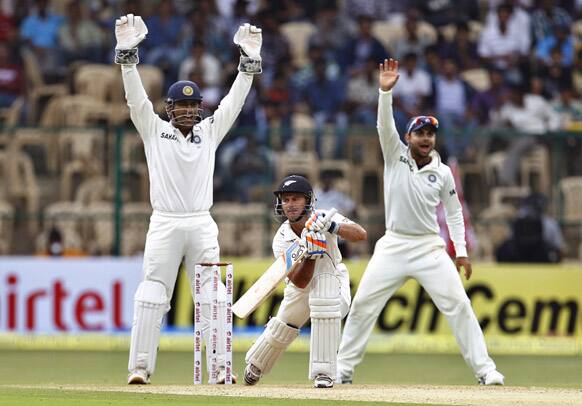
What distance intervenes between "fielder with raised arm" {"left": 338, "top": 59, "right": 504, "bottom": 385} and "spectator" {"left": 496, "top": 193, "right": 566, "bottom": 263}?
16.6 feet

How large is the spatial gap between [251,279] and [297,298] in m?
6.01

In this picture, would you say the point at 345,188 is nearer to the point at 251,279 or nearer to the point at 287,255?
the point at 251,279

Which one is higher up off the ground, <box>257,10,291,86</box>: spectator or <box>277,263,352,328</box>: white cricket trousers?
<box>257,10,291,86</box>: spectator

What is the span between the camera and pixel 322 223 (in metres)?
8.48

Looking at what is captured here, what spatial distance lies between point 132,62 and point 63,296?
20.5 ft

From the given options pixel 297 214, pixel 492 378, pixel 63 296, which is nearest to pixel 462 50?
pixel 63 296

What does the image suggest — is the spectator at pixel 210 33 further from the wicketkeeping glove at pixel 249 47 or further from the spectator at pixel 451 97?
the wicketkeeping glove at pixel 249 47

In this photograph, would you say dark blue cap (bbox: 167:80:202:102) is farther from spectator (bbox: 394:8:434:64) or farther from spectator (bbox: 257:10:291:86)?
spectator (bbox: 394:8:434:64)

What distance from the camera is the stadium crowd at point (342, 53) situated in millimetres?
17531

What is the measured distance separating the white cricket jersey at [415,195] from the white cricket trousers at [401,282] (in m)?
0.11

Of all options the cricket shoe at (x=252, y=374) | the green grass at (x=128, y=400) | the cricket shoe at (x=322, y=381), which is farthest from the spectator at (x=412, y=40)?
the green grass at (x=128, y=400)

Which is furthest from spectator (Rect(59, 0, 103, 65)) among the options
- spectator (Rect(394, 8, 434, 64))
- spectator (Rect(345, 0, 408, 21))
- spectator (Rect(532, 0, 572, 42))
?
spectator (Rect(532, 0, 572, 42))

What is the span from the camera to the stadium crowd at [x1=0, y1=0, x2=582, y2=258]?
690 inches

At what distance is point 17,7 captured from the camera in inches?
747
